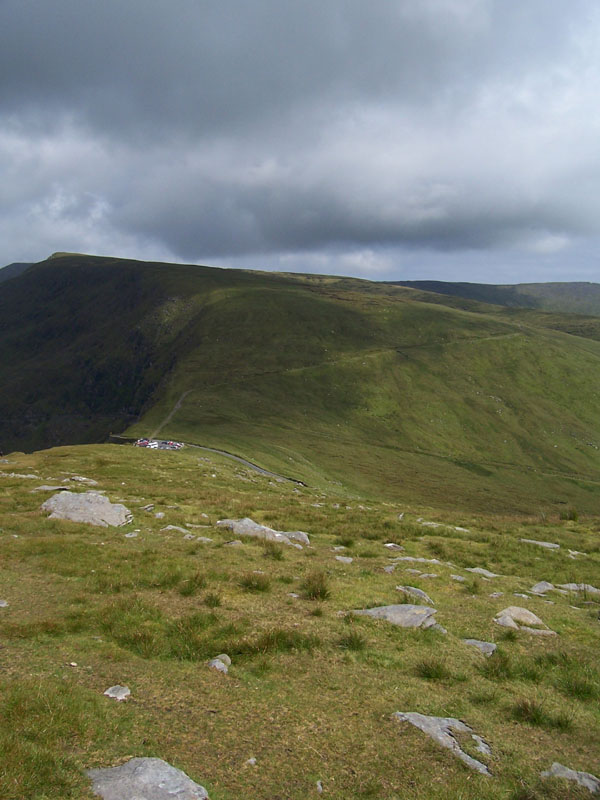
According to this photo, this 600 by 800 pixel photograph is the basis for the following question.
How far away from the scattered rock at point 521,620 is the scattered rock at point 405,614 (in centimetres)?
199

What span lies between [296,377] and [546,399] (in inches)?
Result: 4008

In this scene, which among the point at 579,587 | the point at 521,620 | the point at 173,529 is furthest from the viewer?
the point at 173,529

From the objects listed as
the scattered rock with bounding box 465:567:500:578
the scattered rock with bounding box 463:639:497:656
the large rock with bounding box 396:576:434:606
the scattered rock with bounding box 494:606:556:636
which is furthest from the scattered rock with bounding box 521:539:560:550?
the scattered rock with bounding box 463:639:497:656

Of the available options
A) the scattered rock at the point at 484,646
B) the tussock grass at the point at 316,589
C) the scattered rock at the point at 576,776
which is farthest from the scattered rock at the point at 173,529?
the scattered rock at the point at 576,776

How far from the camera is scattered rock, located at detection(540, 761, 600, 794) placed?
729 centimetres

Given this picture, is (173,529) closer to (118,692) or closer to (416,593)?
(416,593)

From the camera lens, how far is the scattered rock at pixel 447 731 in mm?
7723

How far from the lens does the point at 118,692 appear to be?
8898 millimetres

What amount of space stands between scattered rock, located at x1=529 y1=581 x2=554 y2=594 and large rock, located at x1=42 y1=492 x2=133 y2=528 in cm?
1799

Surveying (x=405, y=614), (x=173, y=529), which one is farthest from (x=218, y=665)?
(x=173, y=529)

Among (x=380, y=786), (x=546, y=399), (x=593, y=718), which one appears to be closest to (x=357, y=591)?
(x=593, y=718)

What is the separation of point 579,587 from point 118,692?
60.6 ft

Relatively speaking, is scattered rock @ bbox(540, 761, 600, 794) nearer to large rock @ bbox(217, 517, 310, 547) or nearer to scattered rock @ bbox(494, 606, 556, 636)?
scattered rock @ bbox(494, 606, 556, 636)

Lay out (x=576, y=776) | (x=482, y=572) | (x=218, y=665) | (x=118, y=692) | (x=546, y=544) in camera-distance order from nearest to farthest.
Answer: (x=576, y=776) → (x=118, y=692) → (x=218, y=665) → (x=482, y=572) → (x=546, y=544)
